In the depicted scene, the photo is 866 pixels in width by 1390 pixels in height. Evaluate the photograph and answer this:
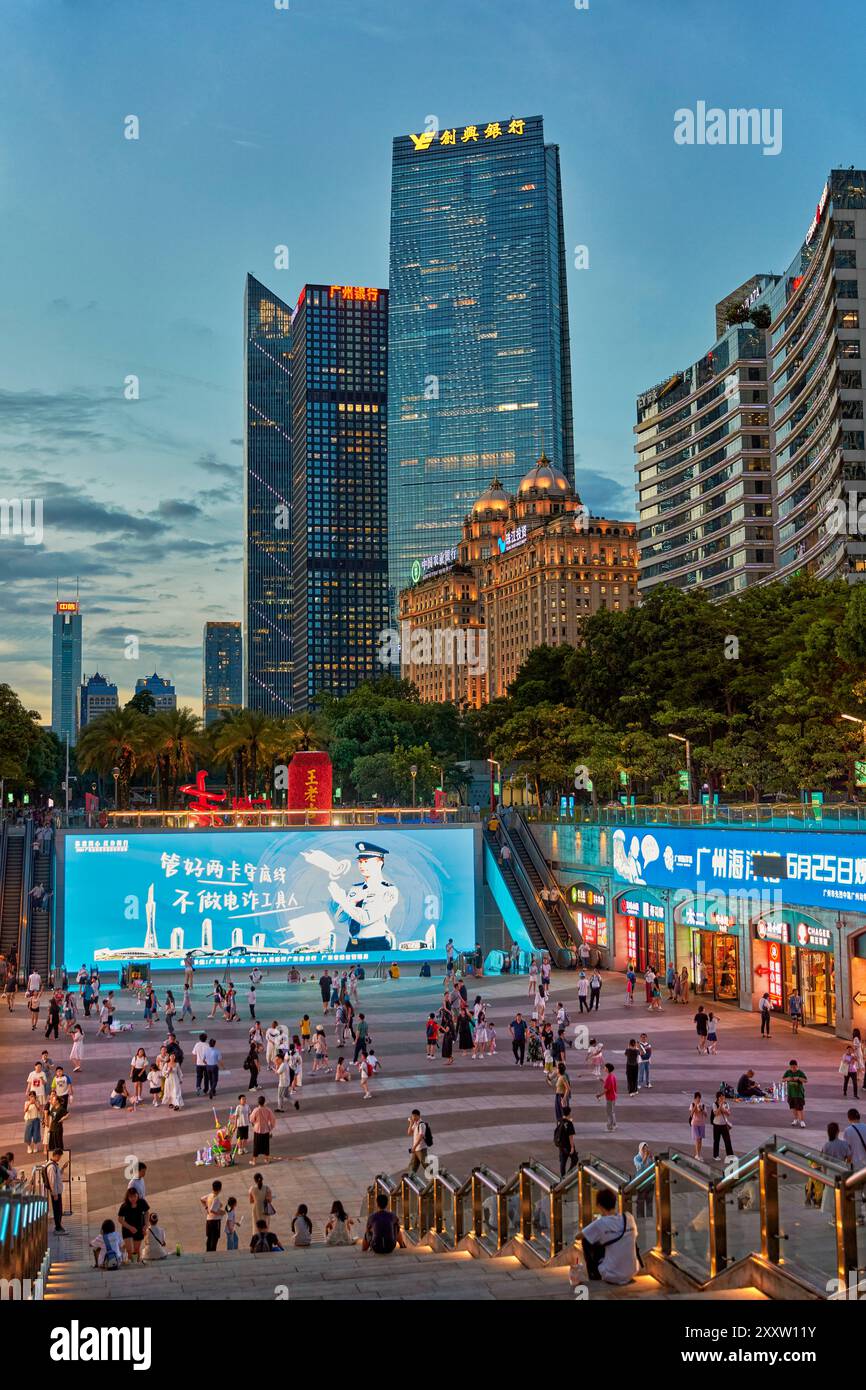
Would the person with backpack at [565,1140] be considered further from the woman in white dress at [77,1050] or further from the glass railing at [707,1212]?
the woman in white dress at [77,1050]

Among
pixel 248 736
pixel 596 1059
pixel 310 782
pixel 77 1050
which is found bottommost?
pixel 77 1050

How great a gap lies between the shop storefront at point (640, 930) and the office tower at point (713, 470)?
252 feet

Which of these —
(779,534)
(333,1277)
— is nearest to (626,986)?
(333,1277)

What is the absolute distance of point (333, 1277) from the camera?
485 inches

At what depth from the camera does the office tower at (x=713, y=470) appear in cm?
11938

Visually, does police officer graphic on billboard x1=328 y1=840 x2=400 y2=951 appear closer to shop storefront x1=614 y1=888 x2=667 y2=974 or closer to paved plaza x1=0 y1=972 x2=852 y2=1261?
shop storefront x1=614 y1=888 x2=667 y2=974

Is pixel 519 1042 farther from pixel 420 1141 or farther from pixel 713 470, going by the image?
pixel 713 470

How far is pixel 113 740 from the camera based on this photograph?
256 feet

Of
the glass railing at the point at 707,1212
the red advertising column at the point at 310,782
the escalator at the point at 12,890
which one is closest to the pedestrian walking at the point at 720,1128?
the glass railing at the point at 707,1212

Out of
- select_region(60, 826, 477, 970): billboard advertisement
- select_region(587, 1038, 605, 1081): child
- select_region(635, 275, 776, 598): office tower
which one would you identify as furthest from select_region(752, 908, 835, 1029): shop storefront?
select_region(635, 275, 776, 598): office tower

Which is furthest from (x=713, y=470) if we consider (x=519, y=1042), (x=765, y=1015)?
(x=519, y=1042)

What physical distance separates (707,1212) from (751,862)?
90.5 ft
